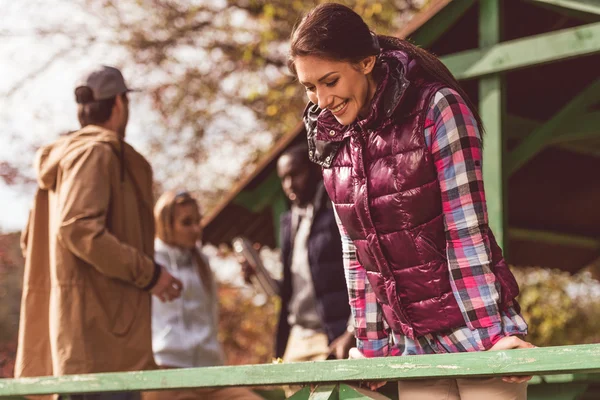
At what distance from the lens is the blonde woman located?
18.2 ft

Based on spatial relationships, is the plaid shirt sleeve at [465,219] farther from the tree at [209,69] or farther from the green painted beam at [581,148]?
the tree at [209,69]

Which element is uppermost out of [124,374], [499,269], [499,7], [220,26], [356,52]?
[220,26]

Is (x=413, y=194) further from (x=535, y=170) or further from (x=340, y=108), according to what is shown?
(x=535, y=170)

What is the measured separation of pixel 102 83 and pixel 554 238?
5557 mm

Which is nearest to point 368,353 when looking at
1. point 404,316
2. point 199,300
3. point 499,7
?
point 404,316

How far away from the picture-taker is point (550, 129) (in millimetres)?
6426

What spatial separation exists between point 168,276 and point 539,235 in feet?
16.8

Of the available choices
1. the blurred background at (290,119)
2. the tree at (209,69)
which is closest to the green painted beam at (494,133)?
the blurred background at (290,119)

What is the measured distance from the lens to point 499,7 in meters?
5.95

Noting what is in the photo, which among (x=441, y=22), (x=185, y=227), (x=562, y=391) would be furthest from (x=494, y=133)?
(x=185, y=227)

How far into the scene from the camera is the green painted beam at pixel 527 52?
17.5 ft

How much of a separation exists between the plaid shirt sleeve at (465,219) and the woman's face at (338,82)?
9.7 inches

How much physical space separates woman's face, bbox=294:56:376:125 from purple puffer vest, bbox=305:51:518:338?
0.17 feet

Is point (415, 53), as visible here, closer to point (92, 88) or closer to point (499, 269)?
point (499, 269)
